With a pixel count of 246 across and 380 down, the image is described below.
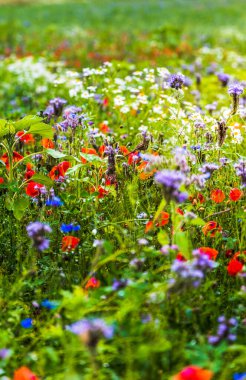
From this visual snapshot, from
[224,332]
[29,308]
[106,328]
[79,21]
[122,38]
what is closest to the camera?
[106,328]

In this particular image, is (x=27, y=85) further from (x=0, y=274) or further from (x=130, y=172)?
(x=0, y=274)

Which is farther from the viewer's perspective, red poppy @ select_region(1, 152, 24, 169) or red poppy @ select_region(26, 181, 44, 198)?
red poppy @ select_region(1, 152, 24, 169)

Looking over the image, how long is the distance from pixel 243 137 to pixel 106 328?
2.70 metres

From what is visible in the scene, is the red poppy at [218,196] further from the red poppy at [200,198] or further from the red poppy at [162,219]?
the red poppy at [162,219]

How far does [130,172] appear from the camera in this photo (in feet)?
11.5

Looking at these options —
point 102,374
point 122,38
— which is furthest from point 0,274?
point 122,38

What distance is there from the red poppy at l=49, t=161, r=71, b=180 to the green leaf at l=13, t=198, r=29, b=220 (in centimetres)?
34

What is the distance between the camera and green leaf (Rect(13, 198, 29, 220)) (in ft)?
10.2

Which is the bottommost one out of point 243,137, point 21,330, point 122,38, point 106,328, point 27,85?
point 106,328

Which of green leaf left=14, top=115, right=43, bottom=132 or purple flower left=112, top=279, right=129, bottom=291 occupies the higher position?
green leaf left=14, top=115, right=43, bottom=132

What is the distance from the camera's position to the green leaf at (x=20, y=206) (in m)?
3.12

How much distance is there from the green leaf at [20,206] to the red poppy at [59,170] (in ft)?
1.13

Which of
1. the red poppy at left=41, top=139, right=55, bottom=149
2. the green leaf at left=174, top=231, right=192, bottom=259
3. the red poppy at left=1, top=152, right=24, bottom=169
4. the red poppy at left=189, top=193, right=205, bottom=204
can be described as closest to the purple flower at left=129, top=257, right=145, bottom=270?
the green leaf at left=174, top=231, right=192, bottom=259

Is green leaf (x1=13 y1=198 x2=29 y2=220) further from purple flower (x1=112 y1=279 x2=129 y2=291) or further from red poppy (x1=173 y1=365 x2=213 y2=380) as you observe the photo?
red poppy (x1=173 y1=365 x2=213 y2=380)
